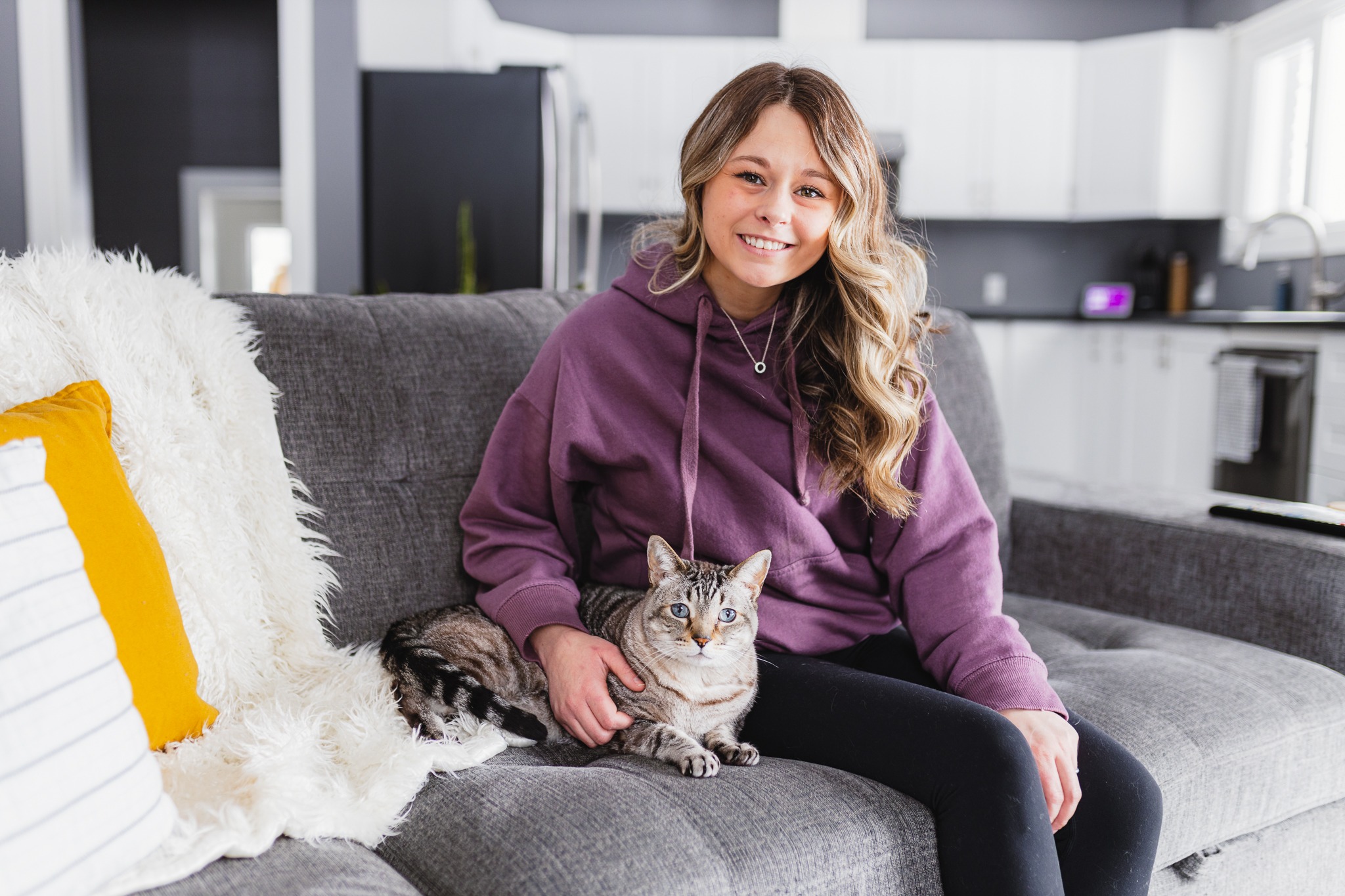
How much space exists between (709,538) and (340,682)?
0.52 metres

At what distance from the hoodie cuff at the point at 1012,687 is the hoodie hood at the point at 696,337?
329mm

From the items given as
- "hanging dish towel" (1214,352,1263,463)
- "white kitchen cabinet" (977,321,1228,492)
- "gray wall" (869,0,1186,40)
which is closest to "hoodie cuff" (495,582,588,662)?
"hanging dish towel" (1214,352,1263,463)

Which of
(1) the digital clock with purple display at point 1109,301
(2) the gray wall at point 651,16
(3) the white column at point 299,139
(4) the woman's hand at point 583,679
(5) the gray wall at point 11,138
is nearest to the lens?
(4) the woman's hand at point 583,679

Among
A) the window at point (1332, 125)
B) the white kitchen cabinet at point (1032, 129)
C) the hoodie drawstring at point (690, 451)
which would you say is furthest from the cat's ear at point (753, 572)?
the white kitchen cabinet at point (1032, 129)

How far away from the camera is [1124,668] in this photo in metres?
1.41

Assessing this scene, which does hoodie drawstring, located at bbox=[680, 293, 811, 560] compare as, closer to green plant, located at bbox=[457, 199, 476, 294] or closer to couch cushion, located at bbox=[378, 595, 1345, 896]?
couch cushion, located at bbox=[378, 595, 1345, 896]

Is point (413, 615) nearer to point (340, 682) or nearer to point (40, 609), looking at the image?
point (340, 682)

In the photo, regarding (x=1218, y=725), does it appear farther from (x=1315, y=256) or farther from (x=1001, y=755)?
(x=1315, y=256)

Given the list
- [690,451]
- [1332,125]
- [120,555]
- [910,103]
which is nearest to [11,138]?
[120,555]

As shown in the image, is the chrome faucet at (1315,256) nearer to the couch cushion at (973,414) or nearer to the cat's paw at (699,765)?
the couch cushion at (973,414)

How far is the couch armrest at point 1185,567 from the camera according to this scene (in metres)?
1.54

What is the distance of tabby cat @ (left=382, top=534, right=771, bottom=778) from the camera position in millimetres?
1226

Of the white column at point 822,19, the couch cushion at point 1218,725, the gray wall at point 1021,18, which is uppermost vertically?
the gray wall at point 1021,18

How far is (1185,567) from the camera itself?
5.53 ft
